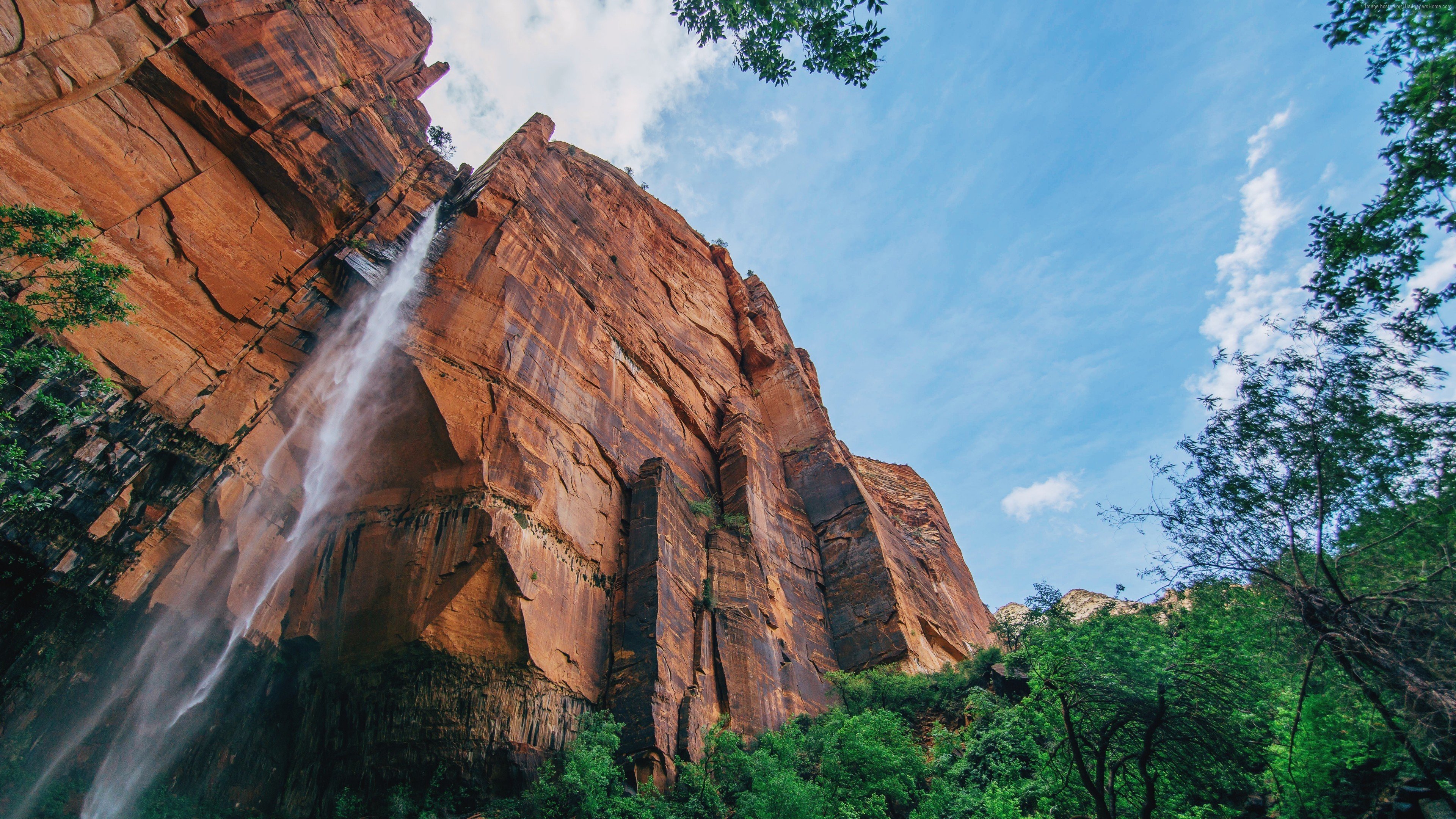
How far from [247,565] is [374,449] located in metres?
3.78

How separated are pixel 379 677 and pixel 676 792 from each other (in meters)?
7.12

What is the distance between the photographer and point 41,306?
13.2 meters

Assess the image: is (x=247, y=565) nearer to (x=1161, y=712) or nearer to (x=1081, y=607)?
(x=1161, y=712)

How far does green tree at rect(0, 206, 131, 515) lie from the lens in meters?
11.7

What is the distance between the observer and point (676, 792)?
49.2 feet

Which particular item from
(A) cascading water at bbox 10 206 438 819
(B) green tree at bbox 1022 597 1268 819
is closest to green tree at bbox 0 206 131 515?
(A) cascading water at bbox 10 206 438 819

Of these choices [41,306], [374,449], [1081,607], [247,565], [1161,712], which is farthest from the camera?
[1081,607]

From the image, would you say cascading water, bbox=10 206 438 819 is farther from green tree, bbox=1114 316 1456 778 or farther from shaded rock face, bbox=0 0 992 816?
green tree, bbox=1114 316 1456 778

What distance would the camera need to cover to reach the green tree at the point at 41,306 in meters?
11.7

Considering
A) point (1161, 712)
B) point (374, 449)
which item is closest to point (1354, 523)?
point (1161, 712)

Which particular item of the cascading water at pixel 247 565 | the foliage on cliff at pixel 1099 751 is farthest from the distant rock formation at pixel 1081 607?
the cascading water at pixel 247 565

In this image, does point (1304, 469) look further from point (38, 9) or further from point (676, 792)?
point (38, 9)

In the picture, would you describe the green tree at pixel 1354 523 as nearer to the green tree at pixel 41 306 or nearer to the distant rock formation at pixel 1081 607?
the distant rock formation at pixel 1081 607

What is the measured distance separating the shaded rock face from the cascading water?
370 mm
